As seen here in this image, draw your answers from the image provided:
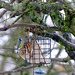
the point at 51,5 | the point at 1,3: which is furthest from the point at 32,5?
the point at 1,3

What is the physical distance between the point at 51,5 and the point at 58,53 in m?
3.45

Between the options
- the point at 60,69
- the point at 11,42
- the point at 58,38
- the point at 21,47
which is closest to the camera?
the point at 21,47

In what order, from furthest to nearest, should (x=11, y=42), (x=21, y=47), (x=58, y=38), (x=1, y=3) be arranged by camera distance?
1. (x=11, y=42)
2. (x=58, y=38)
3. (x=21, y=47)
4. (x=1, y=3)

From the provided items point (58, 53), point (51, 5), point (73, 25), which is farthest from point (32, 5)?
point (58, 53)

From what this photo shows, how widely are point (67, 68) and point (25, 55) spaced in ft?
12.3

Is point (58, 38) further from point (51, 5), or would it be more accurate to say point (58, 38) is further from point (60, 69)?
point (60, 69)

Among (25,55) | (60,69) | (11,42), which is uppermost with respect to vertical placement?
(25,55)

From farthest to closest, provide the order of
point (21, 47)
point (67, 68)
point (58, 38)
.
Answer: point (67, 68)
point (58, 38)
point (21, 47)

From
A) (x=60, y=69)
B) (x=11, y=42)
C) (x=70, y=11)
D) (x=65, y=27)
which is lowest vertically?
(x=60, y=69)

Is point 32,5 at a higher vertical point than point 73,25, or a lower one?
higher

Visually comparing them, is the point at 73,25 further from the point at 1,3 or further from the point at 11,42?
the point at 11,42

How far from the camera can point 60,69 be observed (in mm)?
6531

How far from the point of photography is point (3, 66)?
612 cm

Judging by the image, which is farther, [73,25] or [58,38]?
[58,38]
